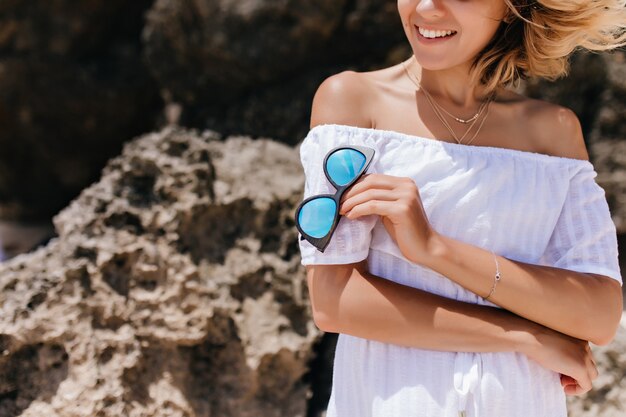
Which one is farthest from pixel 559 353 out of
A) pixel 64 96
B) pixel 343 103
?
pixel 64 96

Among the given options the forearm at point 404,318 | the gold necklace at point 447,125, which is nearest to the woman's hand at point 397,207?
the forearm at point 404,318

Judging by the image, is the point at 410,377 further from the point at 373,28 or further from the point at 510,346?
the point at 373,28

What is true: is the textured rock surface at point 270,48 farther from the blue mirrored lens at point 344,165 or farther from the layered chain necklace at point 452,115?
the blue mirrored lens at point 344,165

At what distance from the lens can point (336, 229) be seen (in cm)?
165

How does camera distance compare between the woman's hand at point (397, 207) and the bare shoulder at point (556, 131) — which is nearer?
the woman's hand at point (397, 207)

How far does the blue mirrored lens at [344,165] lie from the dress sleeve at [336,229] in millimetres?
32

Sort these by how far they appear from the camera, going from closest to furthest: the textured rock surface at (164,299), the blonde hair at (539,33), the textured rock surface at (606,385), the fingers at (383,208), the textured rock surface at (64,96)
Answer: the fingers at (383,208) < the blonde hair at (539,33) < the textured rock surface at (164,299) < the textured rock surface at (606,385) < the textured rock surface at (64,96)

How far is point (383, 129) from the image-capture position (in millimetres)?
1813

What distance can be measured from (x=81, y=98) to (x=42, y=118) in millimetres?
282

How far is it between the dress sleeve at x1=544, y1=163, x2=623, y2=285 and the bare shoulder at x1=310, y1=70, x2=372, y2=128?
536 mm

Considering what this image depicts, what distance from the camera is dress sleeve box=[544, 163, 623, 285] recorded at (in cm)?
180

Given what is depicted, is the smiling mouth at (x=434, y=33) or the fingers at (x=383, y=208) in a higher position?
the smiling mouth at (x=434, y=33)

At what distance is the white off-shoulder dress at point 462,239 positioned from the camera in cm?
169

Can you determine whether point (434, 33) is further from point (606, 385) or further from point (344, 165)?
point (606, 385)
